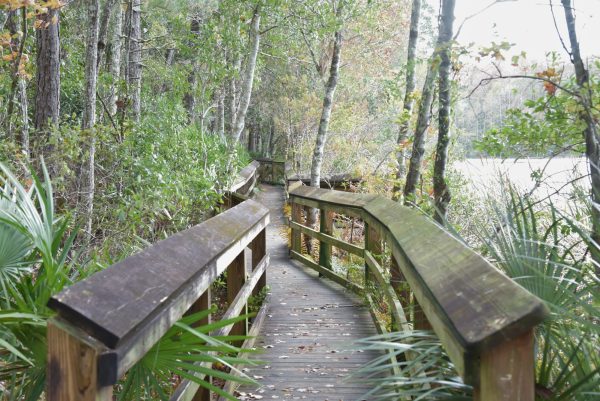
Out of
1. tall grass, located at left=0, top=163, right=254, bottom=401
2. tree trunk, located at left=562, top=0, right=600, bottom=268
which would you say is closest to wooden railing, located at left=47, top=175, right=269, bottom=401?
tall grass, located at left=0, top=163, right=254, bottom=401

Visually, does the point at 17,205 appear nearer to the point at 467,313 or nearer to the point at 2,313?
the point at 2,313

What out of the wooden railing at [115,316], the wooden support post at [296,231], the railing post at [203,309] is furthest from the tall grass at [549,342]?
the wooden support post at [296,231]

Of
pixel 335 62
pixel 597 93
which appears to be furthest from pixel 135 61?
pixel 597 93

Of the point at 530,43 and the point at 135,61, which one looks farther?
the point at 135,61

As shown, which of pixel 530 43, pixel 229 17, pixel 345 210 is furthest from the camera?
pixel 229 17

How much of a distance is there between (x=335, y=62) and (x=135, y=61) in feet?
13.8

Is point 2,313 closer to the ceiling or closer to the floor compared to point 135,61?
closer to the floor

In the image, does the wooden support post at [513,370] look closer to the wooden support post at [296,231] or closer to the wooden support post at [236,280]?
the wooden support post at [236,280]

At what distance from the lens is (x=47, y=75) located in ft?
24.9

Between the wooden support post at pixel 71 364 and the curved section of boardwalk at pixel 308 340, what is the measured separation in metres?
1.16

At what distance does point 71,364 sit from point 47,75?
685cm

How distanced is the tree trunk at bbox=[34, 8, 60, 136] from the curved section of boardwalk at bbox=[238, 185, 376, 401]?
3611mm

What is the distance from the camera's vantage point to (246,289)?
4.61m

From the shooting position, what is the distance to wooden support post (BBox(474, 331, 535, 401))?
1396mm
